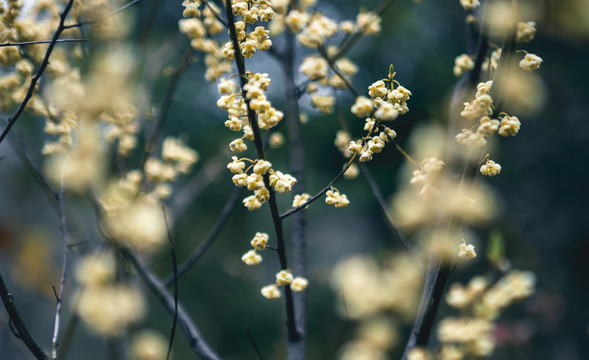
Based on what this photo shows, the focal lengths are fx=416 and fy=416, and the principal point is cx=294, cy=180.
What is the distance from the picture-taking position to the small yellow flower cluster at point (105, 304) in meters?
1.85

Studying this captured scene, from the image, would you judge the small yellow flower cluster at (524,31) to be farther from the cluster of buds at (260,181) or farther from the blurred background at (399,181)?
the blurred background at (399,181)

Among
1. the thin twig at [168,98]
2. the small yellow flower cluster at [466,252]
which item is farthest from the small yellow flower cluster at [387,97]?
the thin twig at [168,98]

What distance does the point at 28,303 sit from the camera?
31.9ft

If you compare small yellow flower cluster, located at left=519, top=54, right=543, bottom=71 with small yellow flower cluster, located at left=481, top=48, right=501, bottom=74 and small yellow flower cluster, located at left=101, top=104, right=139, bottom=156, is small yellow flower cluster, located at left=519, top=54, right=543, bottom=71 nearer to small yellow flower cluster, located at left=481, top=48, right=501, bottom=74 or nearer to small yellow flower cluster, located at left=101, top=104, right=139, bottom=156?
small yellow flower cluster, located at left=481, top=48, right=501, bottom=74

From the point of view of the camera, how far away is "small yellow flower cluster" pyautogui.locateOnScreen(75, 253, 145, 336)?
1853 mm

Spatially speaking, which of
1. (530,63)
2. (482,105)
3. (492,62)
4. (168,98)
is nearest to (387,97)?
(482,105)

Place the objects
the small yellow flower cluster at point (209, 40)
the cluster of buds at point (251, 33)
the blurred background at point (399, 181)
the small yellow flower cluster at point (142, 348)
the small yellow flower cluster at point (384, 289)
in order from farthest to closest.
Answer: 1. the blurred background at point (399, 181)
2. the small yellow flower cluster at point (384, 289)
3. the small yellow flower cluster at point (142, 348)
4. the small yellow flower cluster at point (209, 40)
5. the cluster of buds at point (251, 33)

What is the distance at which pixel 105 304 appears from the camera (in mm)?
2004

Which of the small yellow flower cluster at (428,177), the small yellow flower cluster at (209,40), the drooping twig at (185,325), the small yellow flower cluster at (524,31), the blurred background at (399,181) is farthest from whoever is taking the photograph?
the blurred background at (399,181)

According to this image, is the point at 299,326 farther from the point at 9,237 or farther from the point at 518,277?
the point at 9,237

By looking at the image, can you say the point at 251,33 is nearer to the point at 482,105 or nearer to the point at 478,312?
the point at 482,105

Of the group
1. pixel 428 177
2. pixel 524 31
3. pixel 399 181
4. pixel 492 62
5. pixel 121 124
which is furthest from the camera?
pixel 399 181

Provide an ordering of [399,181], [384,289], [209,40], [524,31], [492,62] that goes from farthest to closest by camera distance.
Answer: [399,181] → [384,289] → [209,40] → [492,62] → [524,31]

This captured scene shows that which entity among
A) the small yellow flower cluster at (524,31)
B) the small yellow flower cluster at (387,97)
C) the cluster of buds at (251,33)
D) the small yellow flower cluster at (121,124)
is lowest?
the small yellow flower cluster at (387,97)
